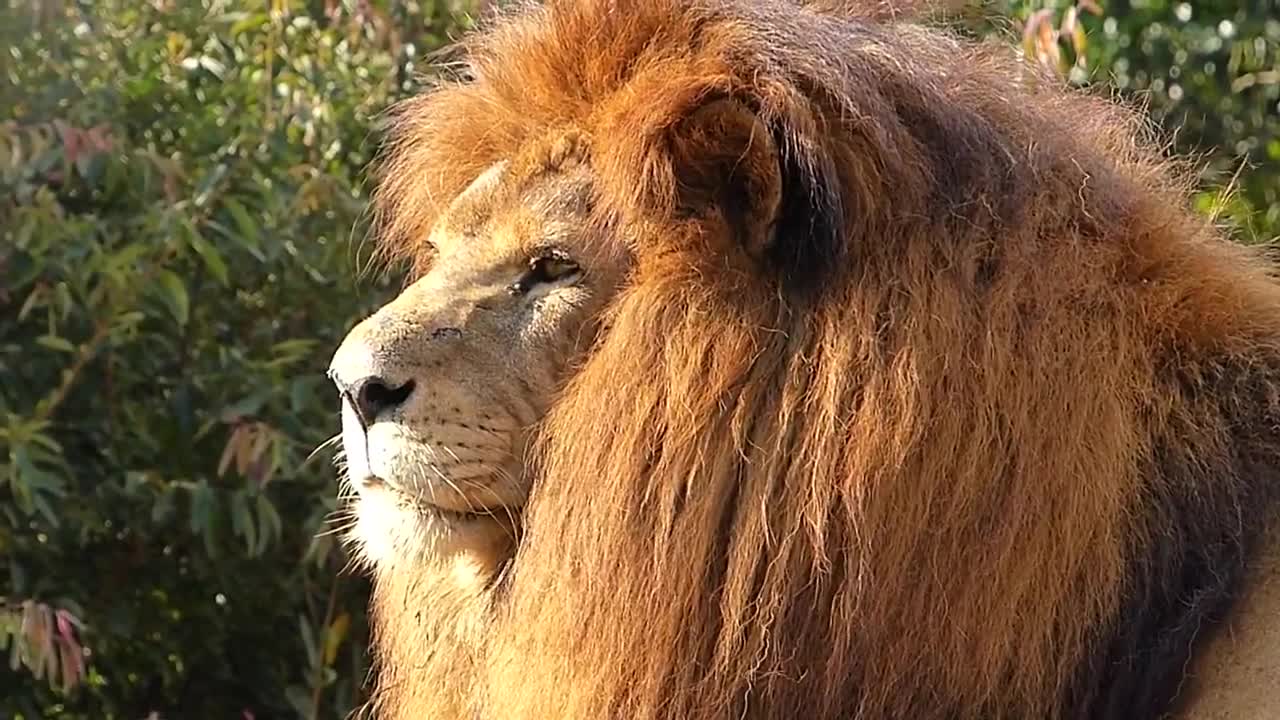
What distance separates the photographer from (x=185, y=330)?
3.46m

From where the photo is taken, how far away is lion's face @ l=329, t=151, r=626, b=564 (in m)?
1.91

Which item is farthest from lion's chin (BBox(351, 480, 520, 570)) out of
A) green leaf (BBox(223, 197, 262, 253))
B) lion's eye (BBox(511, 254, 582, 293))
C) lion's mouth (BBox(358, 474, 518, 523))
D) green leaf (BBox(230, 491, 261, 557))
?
green leaf (BBox(223, 197, 262, 253))

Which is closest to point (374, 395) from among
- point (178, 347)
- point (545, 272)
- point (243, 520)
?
point (545, 272)

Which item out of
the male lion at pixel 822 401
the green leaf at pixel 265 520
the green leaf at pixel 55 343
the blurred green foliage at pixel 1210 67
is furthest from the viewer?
the blurred green foliage at pixel 1210 67

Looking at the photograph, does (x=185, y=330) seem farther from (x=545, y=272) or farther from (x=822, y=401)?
(x=822, y=401)

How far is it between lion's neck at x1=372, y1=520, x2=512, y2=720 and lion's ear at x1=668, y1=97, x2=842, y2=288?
1.57ft

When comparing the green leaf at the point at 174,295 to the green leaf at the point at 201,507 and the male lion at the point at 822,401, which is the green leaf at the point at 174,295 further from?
the male lion at the point at 822,401

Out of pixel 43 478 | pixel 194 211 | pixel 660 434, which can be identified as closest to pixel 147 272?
pixel 194 211

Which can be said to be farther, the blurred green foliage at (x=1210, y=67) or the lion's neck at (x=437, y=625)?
the blurred green foliage at (x=1210, y=67)

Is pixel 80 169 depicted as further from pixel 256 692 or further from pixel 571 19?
pixel 571 19

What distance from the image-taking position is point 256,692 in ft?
12.0

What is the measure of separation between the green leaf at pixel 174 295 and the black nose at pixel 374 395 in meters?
1.32

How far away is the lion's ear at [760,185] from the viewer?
Answer: 1799mm

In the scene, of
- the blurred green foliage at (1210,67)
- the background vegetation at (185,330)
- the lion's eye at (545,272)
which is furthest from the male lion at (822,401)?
the blurred green foliage at (1210,67)
